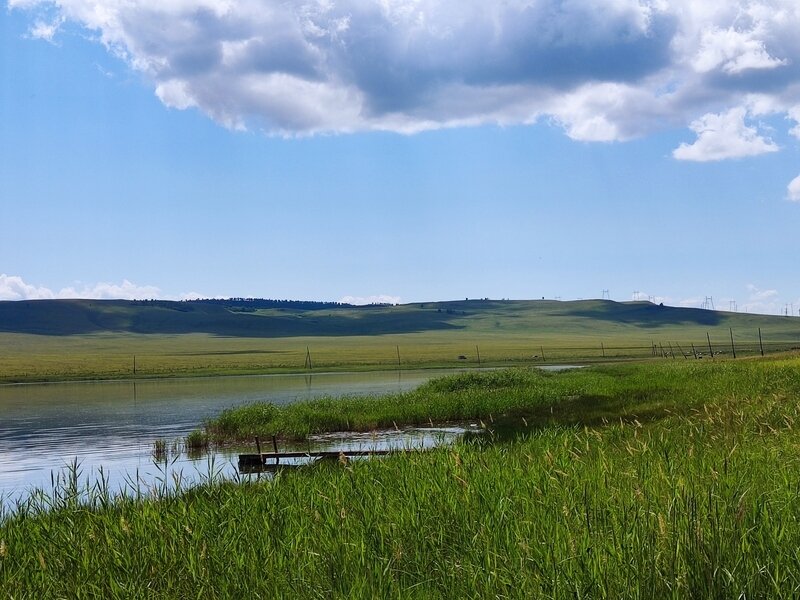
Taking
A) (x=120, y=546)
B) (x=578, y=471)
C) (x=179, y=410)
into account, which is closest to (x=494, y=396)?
(x=179, y=410)

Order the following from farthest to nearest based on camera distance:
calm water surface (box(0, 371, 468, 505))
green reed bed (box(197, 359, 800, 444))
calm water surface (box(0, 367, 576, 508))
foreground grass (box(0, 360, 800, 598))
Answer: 1. green reed bed (box(197, 359, 800, 444))
2. calm water surface (box(0, 371, 468, 505))
3. calm water surface (box(0, 367, 576, 508))
4. foreground grass (box(0, 360, 800, 598))

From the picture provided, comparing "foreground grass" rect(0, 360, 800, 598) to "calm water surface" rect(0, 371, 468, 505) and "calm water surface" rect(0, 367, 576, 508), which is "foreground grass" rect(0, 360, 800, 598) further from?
"calm water surface" rect(0, 371, 468, 505)

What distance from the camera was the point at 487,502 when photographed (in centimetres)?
852

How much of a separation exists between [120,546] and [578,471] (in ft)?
18.2

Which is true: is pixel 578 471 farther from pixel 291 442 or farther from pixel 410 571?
pixel 291 442

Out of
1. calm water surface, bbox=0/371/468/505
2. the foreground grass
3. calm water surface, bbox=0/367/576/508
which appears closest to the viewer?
the foreground grass

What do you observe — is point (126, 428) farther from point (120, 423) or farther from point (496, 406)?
point (496, 406)

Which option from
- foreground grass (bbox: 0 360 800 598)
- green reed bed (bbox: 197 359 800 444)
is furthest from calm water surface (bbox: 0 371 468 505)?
green reed bed (bbox: 197 359 800 444)

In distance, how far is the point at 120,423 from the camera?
4034cm

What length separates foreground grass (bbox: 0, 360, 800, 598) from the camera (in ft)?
19.1

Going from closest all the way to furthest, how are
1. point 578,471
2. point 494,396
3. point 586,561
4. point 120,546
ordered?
point 586,561, point 120,546, point 578,471, point 494,396

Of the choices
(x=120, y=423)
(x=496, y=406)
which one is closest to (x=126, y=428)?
(x=120, y=423)

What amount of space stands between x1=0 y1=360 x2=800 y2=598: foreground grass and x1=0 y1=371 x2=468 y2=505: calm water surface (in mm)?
1114

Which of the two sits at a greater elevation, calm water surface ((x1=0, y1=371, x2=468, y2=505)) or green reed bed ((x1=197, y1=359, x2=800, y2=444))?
green reed bed ((x1=197, y1=359, x2=800, y2=444))
